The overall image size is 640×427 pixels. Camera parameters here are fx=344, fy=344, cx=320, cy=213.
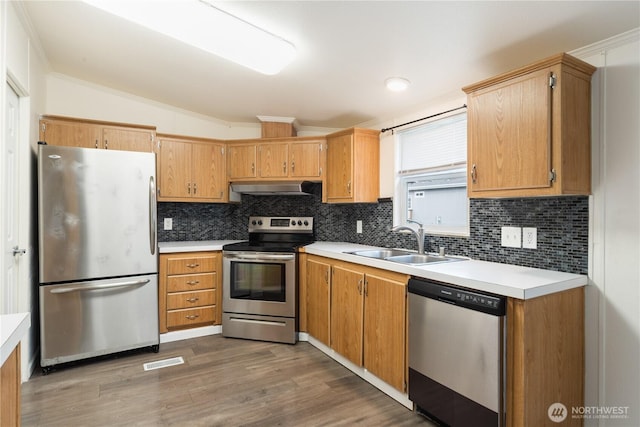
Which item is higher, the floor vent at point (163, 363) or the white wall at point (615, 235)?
the white wall at point (615, 235)

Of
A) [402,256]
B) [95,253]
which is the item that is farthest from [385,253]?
[95,253]

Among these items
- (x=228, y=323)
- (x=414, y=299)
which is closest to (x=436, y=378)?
(x=414, y=299)

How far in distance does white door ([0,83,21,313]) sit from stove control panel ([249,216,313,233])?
2112 mm

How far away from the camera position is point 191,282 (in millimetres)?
3307

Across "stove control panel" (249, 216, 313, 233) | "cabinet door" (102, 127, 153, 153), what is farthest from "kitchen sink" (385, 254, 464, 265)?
"cabinet door" (102, 127, 153, 153)

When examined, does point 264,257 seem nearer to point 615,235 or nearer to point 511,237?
point 511,237

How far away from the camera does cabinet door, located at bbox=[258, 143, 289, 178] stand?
11.8 feet

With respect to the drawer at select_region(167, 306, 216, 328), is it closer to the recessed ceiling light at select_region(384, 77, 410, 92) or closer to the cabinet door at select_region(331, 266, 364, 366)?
the cabinet door at select_region(331, 266, 364, 366)

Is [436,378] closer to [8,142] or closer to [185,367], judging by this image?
[185,367]

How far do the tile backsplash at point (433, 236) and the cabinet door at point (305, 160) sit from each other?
1.08 feet

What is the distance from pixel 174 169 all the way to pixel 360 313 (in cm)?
232

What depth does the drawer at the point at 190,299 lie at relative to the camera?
10.6 feet

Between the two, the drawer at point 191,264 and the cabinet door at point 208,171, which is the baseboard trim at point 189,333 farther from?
the cabinet door at point 208,171

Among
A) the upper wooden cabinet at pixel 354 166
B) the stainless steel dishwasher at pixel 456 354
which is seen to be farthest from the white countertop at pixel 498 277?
the upper wooden cabinet at pixel 354 166
